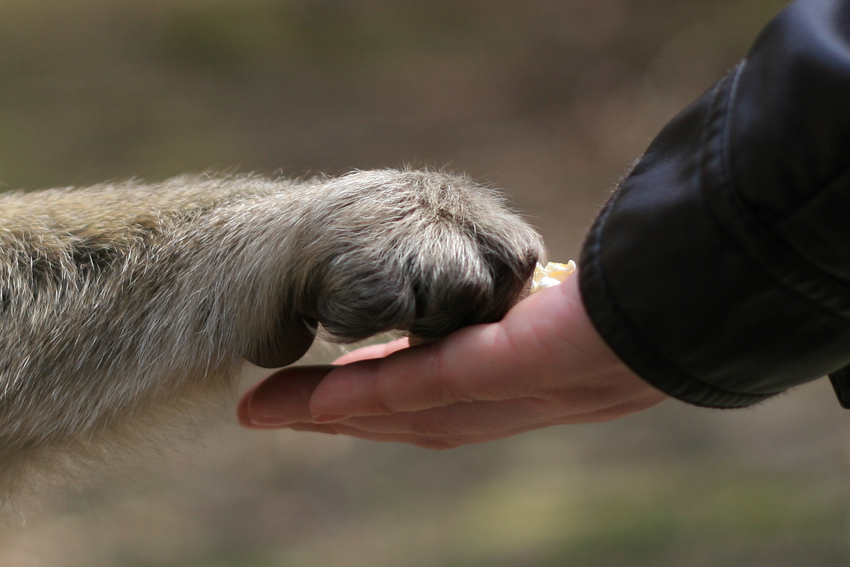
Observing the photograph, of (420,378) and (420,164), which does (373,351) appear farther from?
(420,164)

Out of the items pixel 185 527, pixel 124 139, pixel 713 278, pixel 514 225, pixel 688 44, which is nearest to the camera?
pixel 713 278

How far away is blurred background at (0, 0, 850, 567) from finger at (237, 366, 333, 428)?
96cm

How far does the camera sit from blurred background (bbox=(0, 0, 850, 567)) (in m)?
1.73

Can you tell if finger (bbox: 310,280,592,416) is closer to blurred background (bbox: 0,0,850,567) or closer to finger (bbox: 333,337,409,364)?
finger (bbox: 333,337,409,364)

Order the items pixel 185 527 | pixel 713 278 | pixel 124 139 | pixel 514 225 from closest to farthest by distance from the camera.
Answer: pixel 713 278, pixel 514 225, pixel 185 527, pixel 124 139

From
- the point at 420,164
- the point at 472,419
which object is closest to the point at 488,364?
the point at 472,419

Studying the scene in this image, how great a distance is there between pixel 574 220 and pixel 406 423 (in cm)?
174

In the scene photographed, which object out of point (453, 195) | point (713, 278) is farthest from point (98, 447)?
point (713, 278)

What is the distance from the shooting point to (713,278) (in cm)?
48

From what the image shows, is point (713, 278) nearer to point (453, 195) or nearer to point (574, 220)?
point (453, 195)

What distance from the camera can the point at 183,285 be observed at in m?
0.70

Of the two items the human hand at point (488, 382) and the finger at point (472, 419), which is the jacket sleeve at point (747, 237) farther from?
the finger at point (472, 419)

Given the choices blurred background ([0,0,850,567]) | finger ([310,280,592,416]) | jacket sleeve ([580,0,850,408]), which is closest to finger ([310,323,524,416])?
finger ([310,280,592,416])

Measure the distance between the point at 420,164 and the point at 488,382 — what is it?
1685 mm
